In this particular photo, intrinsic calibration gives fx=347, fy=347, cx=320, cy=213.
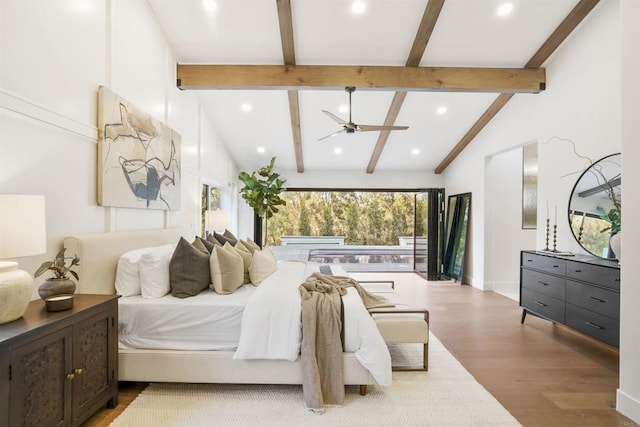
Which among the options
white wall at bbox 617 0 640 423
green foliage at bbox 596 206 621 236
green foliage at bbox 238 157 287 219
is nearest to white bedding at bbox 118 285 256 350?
white wall at bbox 617 0 640 423

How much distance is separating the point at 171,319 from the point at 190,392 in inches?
21.8

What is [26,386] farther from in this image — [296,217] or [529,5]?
[296,217]

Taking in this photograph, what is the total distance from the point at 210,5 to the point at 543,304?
192 inches

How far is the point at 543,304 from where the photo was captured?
385 centimetres

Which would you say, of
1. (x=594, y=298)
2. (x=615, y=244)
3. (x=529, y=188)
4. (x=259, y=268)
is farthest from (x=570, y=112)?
(x=259, y=268)

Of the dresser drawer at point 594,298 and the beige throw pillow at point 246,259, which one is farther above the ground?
the beige throw pillow at point 246,259

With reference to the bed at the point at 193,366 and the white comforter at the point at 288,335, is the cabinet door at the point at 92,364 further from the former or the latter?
the white comforter at the point at 288,335

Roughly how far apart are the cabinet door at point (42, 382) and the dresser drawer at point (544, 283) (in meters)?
4.22

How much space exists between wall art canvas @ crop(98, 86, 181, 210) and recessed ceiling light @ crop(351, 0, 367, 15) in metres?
2.48

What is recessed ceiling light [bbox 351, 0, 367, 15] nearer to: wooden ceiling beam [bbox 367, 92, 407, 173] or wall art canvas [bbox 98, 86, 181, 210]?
wooden ceiling beam [bbox 367, 92, 407, 173]

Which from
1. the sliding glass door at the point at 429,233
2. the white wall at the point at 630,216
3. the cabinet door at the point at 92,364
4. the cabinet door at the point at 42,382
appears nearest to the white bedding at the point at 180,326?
the cabinet door at the point at 92,364

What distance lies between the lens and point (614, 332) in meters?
2.93

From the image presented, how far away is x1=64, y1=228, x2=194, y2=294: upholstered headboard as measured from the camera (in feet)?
8.21

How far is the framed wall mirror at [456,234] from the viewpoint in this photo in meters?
6.79
